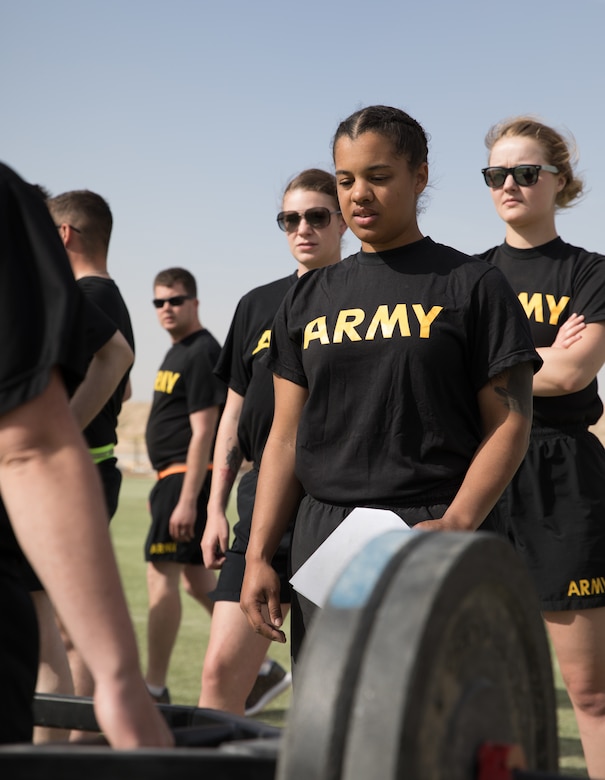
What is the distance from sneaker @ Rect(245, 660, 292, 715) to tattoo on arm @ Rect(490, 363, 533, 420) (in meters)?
3.72

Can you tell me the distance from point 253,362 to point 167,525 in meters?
2.96

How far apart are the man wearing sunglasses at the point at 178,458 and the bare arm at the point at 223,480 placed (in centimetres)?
192

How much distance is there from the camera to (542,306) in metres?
4.01

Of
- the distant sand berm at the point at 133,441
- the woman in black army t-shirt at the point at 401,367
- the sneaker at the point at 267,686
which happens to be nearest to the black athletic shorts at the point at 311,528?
the woman in black army t-shirt at the point at 401,367

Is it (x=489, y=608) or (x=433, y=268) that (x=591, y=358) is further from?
(x=489, y=608)

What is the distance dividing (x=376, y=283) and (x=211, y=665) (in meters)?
1.84

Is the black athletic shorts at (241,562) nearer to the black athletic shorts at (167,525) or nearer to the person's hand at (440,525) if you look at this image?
the person's hand at (440,525)

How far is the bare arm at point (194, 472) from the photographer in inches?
256

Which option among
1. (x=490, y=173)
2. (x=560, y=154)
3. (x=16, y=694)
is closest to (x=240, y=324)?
(x=490, y=173)

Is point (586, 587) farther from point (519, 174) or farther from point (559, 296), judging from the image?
point (519, 174)

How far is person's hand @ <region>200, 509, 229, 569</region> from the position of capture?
4531 millimetres

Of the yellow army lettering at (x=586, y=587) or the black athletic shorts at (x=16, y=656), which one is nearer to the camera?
the black athletic shorts at (x=16, y=656)

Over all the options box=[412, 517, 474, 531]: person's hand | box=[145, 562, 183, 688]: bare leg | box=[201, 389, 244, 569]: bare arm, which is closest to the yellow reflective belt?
box=[201, 389, 244, 569]: bare arm

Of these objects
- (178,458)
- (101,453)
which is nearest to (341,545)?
(101,453)
